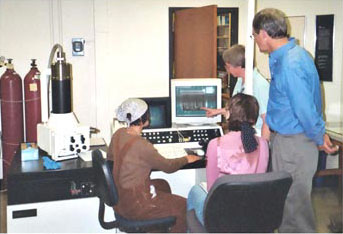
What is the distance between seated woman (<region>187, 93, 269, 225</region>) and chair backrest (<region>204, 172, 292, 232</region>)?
19 centimetres

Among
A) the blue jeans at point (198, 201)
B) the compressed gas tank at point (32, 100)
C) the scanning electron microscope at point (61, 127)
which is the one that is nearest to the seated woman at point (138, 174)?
the blue jeans at point (198, 201)

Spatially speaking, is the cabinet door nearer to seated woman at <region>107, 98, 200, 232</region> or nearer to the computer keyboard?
the computer keyboard

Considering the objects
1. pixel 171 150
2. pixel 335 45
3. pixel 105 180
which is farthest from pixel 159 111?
pixel 335 45

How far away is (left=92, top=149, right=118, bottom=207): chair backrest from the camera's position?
90.1 inches

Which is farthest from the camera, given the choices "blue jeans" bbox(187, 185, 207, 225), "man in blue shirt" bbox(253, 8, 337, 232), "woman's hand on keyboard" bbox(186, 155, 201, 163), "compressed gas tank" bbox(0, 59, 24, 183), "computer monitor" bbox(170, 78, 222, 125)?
"compressed gas tank" bbox(0, 59, 24, 183)

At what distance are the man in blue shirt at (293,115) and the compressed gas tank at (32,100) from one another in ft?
8.49

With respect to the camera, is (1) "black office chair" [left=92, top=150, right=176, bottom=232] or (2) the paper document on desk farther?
(2) the paper document on desk

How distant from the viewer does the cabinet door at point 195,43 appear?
177 inches

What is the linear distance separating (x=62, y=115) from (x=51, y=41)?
1.98 m

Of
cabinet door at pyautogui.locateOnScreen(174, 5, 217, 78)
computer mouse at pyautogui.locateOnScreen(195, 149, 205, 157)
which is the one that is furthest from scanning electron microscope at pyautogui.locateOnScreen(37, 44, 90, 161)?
cabinet door at pyautogui.locateOnScreen(174, 5, 217, 78)

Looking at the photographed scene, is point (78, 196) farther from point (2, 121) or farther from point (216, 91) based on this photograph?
point (2, 121)

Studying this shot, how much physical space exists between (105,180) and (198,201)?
20.1 inches

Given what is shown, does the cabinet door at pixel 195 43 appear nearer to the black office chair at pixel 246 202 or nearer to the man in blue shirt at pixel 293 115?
the man in blue shirt at pixel 293 115

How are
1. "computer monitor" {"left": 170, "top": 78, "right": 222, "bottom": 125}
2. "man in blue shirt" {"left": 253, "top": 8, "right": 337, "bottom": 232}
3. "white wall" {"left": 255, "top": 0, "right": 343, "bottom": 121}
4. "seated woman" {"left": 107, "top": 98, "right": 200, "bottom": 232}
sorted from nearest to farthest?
1. "man in blue shirt" {"left": 253, "top": 8, "right": 337, "bottom": 232}
2. "seated woman" {"left": 107, "top": 98, "right": 200, "bottom": 232}
3. "computer monitor" {"left": 170, "top": 78, "right": 222, "bottom": 125}
4. "white wall" {"left": 255, "top": 0, "right": 343, "bottom": 121}
